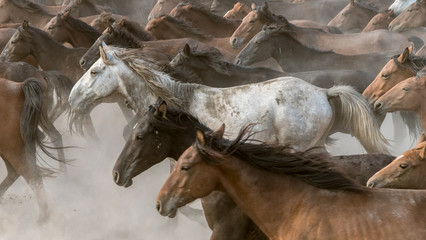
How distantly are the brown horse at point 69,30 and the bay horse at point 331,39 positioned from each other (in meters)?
1.96

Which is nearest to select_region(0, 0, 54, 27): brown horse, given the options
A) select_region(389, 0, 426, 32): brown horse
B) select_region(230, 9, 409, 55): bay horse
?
select_region(230, 9, 409, 55): bay horse

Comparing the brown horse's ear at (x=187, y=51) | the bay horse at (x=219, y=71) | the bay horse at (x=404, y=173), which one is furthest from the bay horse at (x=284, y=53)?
the bay horse at (x=404, y=173)

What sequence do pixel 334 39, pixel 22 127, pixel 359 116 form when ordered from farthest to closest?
1. pixel 334 39
2. pixel 22 127
3. pixel 359 116

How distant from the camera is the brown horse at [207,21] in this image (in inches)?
465

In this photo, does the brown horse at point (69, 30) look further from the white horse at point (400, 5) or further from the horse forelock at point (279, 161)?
the horse forelock at point (279, 161)

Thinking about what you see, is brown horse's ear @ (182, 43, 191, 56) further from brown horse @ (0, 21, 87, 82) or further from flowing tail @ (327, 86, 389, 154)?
brown horse @ (0, 21, 87, 82)

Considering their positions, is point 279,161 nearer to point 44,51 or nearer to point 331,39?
point 44,51

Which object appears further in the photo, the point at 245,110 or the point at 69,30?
the point at 69,30

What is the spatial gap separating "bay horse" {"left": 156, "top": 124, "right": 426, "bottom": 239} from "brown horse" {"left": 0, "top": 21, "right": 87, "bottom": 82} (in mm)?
5438

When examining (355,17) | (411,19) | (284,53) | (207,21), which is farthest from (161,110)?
(355,17)

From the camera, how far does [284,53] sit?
9.37 metres

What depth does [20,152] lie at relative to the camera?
7.10 metres

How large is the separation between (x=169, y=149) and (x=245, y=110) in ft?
4.46

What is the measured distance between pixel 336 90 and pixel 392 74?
942 millimetres
